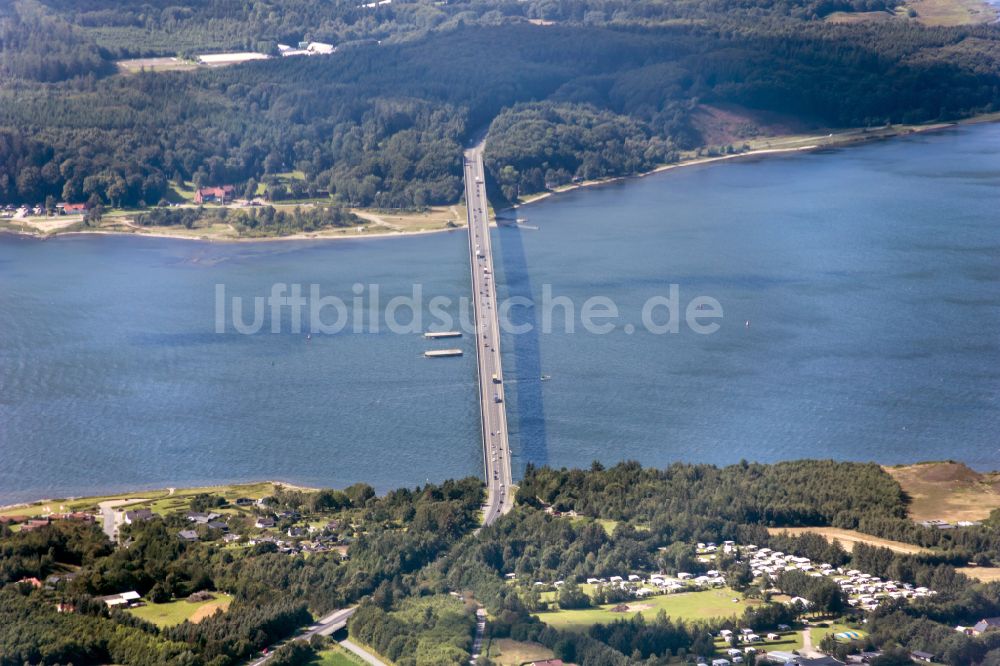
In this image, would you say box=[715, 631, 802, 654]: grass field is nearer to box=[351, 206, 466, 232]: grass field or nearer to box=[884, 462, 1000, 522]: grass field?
box=[884, 462, 1000, 522]: grass field

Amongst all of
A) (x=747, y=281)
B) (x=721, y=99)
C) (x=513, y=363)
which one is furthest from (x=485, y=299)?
(x=721, y=99)

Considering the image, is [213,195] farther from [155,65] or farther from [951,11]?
[951,11]

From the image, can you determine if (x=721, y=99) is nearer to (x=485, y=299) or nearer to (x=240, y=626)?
(x=485, y=299)

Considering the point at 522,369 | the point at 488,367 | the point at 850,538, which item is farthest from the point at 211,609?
the point at 522,369

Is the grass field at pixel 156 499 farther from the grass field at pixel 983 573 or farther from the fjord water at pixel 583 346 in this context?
the grass field at pixel 983 573

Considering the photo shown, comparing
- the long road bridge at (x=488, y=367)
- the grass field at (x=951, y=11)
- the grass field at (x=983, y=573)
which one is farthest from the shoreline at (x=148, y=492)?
the grass field at (x=951, y=11)

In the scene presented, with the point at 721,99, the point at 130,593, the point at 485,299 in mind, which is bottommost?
the point at 130,593
